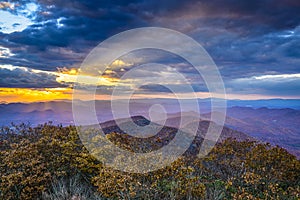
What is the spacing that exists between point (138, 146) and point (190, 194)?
3.17 m

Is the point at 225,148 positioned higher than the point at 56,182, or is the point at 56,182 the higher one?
the point at 225,148

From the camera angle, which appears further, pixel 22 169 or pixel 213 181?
pixel 213 181

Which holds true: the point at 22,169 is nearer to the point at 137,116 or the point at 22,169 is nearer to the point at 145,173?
the point at 145,173

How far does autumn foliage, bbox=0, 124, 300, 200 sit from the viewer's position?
21.1 ft

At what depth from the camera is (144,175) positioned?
268 inches

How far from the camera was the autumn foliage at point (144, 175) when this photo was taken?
644cm

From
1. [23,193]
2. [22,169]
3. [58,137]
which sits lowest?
[23,193]

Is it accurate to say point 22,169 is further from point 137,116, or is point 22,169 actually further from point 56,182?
point 137,116

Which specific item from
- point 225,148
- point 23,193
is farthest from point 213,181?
point 23,193

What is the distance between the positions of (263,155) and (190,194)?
10.2ft

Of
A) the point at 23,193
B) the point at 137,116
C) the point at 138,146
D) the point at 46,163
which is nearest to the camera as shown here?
the point at 23,193

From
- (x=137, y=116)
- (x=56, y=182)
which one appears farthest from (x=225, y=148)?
(x=137, y=116)

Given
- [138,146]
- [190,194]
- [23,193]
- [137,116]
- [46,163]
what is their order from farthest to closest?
[137,116] → [138,146] → [46,163] → [23,193] → [190,194]

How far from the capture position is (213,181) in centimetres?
786
